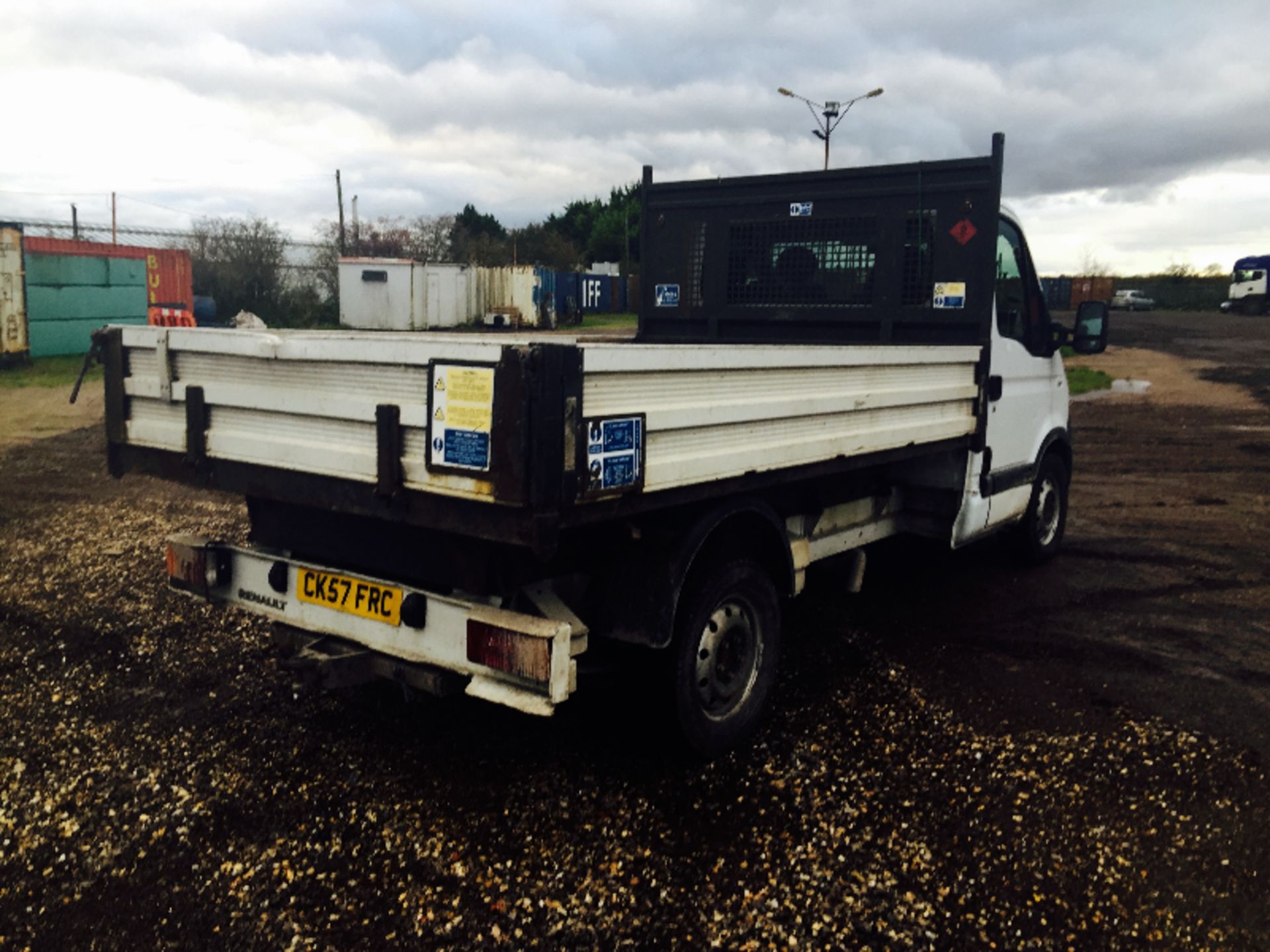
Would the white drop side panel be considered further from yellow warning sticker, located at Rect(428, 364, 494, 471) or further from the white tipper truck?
yellow warning sticker, located at Rect(428, 364, 494, 471)

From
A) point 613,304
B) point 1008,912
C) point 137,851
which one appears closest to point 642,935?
point 1008,912

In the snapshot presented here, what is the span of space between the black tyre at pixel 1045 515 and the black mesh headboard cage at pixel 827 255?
1.65 metres

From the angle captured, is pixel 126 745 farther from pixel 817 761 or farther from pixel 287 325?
pixel 287 325

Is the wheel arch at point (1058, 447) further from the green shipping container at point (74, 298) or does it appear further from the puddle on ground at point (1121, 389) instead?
the green shipping container at point (74, 298)

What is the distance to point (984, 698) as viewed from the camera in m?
4.64

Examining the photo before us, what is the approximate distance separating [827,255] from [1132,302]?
193 feet

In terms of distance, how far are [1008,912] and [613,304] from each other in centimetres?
4304

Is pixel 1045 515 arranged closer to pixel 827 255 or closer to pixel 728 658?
pixel 827 255

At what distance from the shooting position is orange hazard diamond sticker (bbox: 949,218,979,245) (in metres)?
5.53

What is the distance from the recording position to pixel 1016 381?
598 centimetres

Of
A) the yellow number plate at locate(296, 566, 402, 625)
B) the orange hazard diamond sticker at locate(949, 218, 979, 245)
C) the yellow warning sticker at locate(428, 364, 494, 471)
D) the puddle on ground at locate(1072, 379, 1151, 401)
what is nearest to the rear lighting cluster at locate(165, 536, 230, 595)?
the yellow number plate at locate(296, 566, 402, 625)

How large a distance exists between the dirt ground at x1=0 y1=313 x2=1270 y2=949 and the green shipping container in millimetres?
17088

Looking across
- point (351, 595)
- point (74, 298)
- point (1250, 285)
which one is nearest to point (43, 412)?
point (74, 298)

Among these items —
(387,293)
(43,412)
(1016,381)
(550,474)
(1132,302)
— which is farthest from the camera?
(1132,302)
